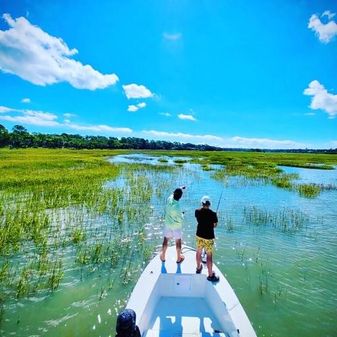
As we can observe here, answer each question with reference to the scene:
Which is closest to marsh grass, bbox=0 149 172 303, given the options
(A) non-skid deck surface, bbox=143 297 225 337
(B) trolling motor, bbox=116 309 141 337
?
(A) non-skid deck surface, bbox=143 297 225 337

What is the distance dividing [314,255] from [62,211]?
10.7m

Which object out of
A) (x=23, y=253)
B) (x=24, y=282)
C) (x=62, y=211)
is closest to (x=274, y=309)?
(x=24, y=282)

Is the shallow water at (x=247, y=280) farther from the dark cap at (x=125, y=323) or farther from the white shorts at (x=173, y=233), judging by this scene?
the dark cap at (x=125, y=323)

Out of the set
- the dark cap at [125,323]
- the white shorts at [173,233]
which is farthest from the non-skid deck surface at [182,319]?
the dark cap at [125,323]

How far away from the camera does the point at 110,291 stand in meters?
7.29

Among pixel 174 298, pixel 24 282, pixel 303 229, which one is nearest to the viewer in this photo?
pixel 174 298

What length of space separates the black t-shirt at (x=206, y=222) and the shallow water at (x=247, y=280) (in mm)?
1957

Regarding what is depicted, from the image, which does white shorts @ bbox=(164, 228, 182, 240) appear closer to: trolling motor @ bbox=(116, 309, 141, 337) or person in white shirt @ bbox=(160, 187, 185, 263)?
person in white shirt @ bbox=(160, 187, 185, 263)

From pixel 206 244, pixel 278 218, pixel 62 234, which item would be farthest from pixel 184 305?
pixel 278 218

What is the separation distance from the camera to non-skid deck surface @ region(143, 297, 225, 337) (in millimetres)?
5048

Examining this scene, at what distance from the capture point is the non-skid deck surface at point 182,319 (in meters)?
5.05

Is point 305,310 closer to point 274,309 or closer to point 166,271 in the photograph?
point 274,309

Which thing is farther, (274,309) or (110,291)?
(110,291)

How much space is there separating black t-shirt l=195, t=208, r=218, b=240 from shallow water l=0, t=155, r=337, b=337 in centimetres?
196
